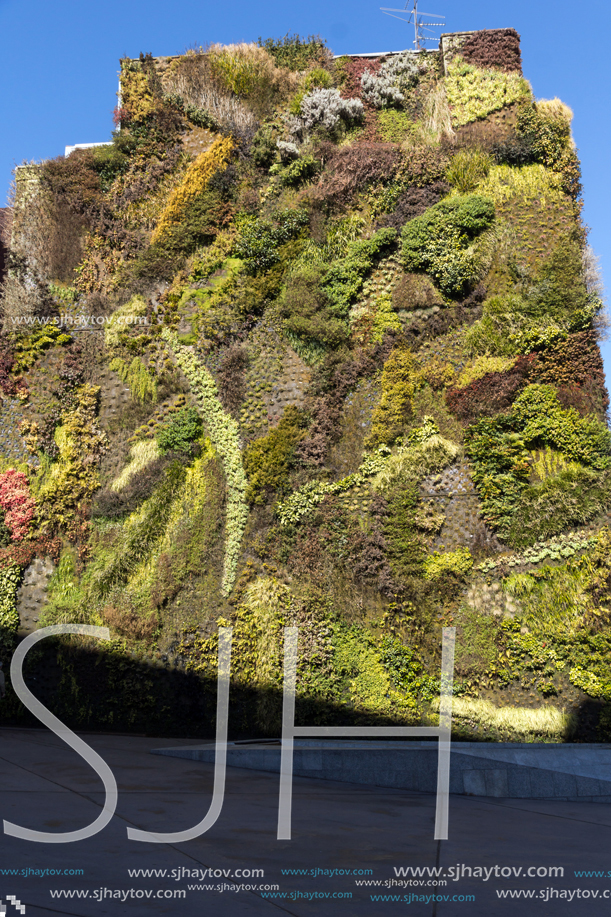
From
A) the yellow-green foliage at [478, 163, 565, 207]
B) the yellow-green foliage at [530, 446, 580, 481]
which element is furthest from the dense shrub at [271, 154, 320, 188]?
the yellow-green foliage at [530, 446, 580, 481]

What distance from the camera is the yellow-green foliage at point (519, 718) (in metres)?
10.3

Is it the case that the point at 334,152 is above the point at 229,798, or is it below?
above

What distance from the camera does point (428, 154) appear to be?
14391mm

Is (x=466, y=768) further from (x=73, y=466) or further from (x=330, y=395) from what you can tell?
(x=73, y=466)

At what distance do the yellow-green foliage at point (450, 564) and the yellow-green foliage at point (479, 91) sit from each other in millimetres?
9300

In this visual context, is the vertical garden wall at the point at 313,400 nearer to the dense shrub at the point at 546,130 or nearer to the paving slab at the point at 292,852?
Result: the dense shrub at the point at 546,130

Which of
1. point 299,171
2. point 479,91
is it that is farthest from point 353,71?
point 299,171

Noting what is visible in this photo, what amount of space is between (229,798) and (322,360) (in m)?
8.70

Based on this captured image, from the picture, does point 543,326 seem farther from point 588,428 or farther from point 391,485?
point 391,485

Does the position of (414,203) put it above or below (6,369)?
above

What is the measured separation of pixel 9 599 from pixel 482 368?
964cm

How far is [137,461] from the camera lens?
44.0 ft

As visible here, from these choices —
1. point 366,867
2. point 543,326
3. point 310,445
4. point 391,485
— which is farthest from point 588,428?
point 366,867

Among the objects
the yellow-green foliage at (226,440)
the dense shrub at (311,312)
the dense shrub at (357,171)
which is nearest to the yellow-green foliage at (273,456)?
the yellow-green foliage at (226,440)
